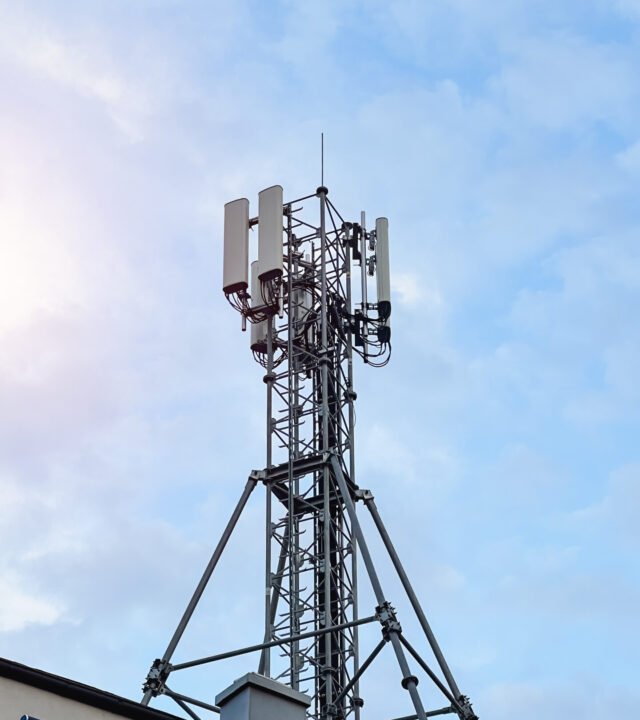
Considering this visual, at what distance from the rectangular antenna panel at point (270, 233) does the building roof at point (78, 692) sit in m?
17.7

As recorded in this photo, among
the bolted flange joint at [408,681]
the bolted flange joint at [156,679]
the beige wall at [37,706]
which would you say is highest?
the bolted flange joint at [156,679]

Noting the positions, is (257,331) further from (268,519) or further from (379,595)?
(379,595)

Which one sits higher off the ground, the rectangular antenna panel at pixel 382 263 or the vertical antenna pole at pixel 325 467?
the rectangular antenna panel at pixel 382 263

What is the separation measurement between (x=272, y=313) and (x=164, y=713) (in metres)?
18.4

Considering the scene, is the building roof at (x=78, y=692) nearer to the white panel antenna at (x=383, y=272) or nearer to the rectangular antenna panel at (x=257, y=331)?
the rectangular antenna panel at (x=257, y=331)

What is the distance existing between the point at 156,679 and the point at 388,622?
17.6ft

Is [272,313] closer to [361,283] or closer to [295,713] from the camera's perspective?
[361,283]

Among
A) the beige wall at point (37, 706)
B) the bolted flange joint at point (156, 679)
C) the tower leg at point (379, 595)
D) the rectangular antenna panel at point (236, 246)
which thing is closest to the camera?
the beige wall at point (37, 706)

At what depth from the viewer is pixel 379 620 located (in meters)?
31.4

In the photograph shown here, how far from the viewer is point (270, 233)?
124 feet

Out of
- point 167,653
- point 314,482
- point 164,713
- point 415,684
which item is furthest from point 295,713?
point 314,482

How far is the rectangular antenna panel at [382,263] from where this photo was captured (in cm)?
3938

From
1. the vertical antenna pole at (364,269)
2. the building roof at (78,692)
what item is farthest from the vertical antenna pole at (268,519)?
the building roof at (78,692)

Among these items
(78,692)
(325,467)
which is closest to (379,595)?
(325,467)
